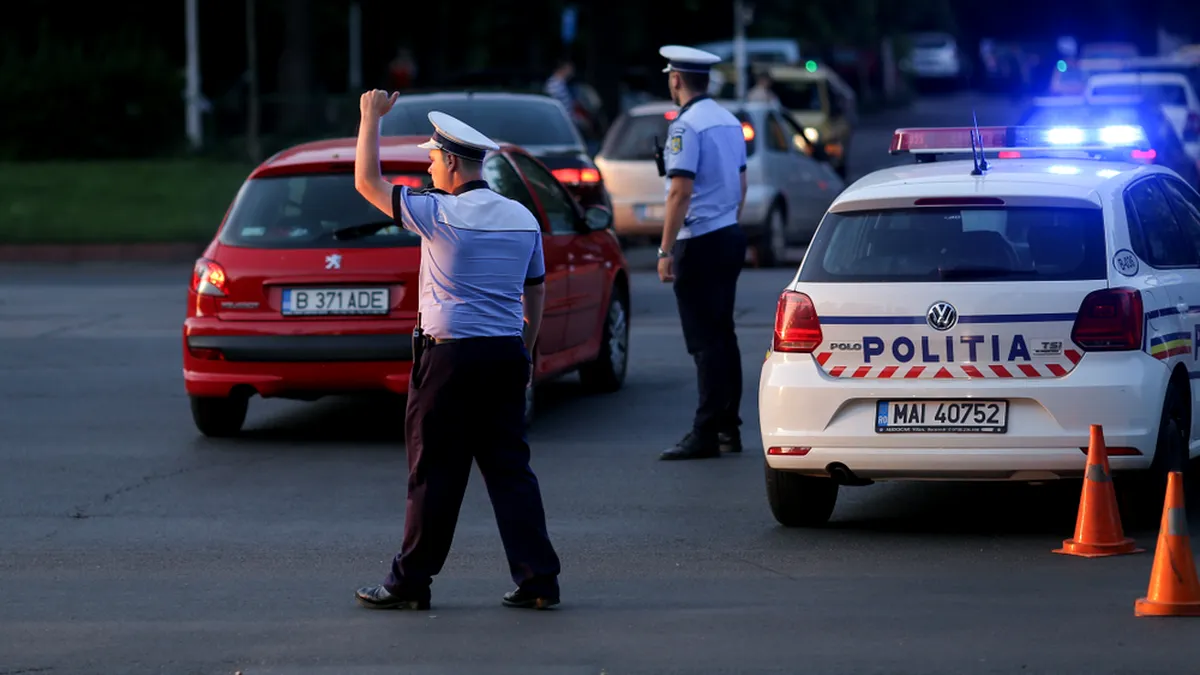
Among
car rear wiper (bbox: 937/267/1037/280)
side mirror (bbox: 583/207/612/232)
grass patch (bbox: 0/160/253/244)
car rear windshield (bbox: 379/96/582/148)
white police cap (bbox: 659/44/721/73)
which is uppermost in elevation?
white police cap (bbox: 659/44/721/73)

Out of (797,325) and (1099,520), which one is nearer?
(1099,520)

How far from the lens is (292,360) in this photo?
437 inches

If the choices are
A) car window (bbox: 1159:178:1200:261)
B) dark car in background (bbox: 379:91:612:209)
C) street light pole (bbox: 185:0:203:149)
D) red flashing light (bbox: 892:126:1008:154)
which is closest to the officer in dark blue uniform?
red flashing light (bbox: 892:126:1008:154)

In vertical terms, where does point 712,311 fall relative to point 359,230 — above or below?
below

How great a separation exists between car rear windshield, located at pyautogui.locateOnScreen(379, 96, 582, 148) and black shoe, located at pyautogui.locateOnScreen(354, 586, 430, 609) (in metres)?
10.2

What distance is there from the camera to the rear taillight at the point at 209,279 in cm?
1129

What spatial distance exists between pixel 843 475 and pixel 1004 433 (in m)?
0.68

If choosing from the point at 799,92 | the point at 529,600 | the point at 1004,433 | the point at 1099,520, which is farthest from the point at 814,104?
the point at 529,600

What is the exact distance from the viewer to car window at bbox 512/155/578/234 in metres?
12.6

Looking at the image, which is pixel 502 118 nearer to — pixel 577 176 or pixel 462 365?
pixel 577 176

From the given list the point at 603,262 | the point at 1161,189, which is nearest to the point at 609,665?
the point at 1161,189

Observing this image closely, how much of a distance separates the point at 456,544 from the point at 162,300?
11.0m

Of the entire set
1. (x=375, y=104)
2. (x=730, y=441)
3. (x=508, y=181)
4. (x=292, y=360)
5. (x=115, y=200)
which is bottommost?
(x=115, y=200)

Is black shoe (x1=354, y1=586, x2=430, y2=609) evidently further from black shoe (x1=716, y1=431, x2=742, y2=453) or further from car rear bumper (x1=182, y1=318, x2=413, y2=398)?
black shoe (x1=716, y1=431, x2=742, y2=453)
